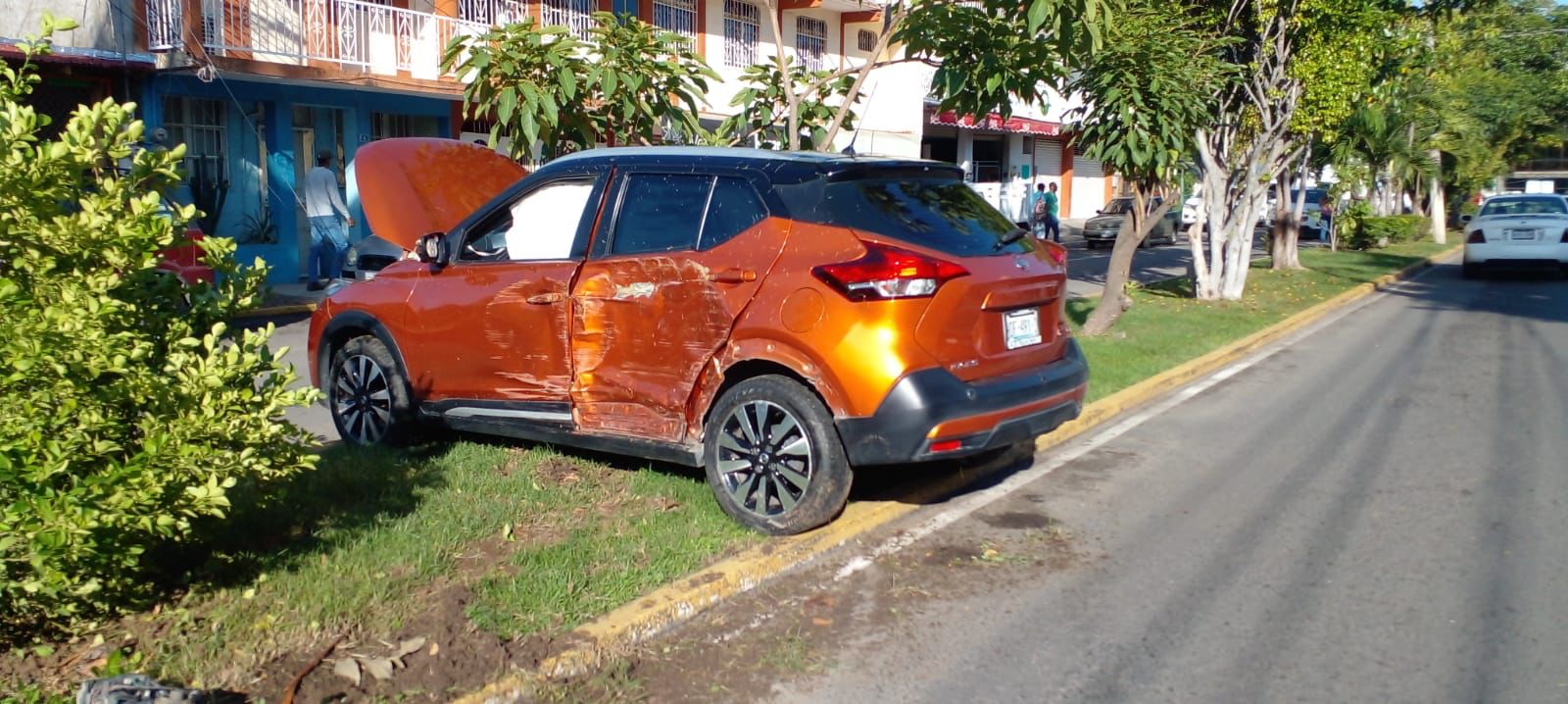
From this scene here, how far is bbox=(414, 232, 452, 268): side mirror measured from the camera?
270 inches

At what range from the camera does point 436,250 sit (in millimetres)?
6848

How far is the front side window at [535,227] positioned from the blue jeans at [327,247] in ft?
32.0

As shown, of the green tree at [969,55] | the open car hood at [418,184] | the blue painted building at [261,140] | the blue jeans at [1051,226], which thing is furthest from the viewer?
the blue jeans at [1051,226]

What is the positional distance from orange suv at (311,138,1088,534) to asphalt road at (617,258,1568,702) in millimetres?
683

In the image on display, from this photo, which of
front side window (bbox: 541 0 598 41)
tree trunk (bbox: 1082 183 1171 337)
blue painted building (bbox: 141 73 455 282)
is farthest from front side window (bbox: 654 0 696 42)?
tree trunk (bbox: 1082 183 1171 337)

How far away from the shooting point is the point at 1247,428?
29.6 feet

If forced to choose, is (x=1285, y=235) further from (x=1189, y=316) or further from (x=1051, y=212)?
(x=1189, y=316)

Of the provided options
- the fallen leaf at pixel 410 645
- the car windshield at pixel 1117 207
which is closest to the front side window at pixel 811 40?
the car windshield at pixel 1117 207

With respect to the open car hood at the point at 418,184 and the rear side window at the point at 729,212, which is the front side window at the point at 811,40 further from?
the rear side window at the point at 729,212

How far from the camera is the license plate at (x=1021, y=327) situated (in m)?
5.90

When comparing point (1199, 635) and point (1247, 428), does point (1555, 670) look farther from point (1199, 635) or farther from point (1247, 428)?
point (1247, 428)

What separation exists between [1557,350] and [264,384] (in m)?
13.2

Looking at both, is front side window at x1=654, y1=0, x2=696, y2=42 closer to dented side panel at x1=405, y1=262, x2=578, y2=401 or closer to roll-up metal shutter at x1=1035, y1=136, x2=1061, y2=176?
dented side panel at x1=405, y1=262, x2=578, y2=401

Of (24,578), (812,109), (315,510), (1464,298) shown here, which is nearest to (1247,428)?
(812,109)
